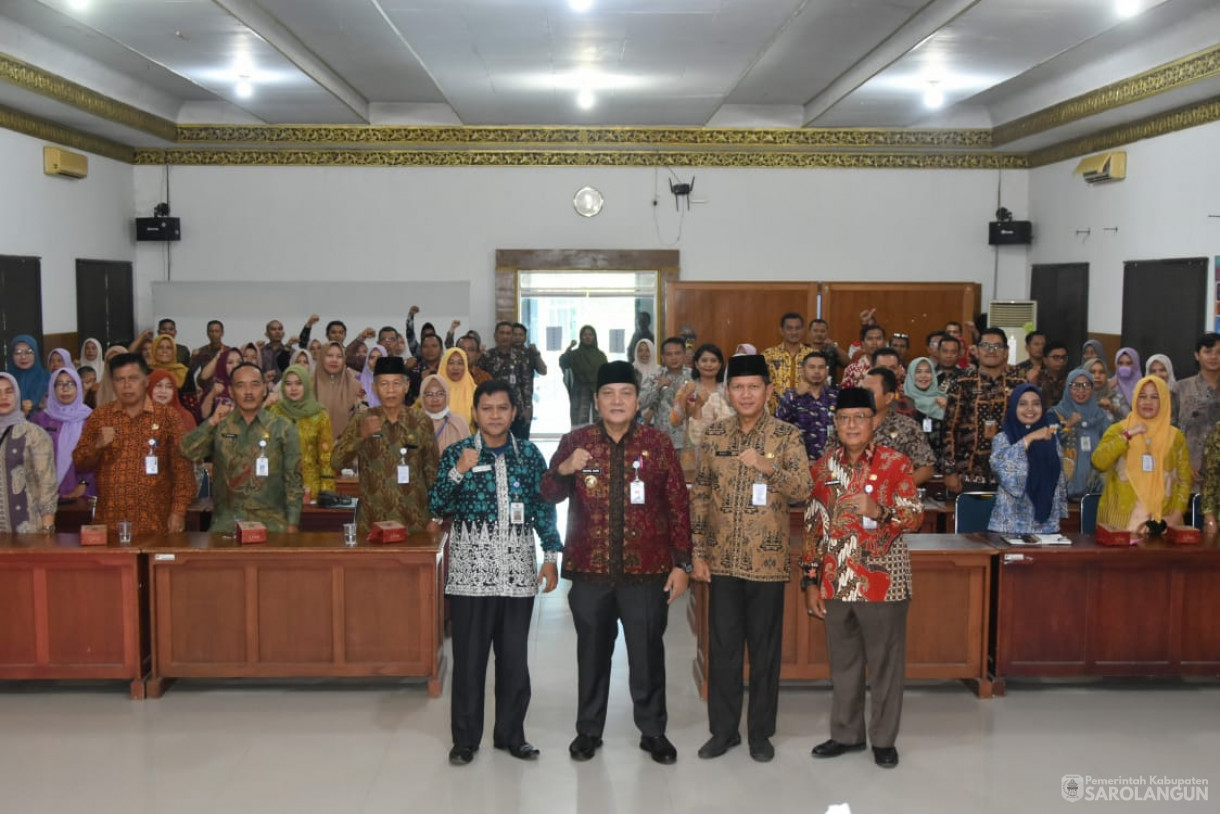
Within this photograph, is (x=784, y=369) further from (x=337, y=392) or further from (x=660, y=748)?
(x=660, y=748)

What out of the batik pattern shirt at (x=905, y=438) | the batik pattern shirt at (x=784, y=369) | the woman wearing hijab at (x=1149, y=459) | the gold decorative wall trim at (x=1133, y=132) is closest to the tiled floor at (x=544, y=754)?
the woman wearing hijab at (x=1149, y=459)

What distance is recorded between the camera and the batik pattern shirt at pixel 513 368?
414 inches

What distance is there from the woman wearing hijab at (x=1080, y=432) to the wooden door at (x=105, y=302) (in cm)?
946

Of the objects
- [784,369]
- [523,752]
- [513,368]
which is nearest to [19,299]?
[513,368]

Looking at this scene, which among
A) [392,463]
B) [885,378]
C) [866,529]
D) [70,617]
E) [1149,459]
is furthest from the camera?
[1149,459]

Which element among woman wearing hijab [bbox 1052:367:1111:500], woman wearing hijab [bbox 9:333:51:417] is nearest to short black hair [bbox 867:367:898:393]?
woman wearing hijab [bbox 1052:367:1111:500]

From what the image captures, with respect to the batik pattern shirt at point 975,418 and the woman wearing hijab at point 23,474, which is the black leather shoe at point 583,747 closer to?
the woman wearing hijab at point 23,474

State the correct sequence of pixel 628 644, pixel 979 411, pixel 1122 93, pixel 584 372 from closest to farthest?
pixel 628 644, pixel 979 411, pixel 1122 93, pixel 584 372

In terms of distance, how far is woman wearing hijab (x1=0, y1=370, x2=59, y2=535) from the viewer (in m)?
5.86

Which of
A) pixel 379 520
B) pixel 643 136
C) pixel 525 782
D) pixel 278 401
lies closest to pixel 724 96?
pixel 643 136

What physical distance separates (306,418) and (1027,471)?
407cm

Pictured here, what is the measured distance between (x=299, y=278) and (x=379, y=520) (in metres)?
8.08

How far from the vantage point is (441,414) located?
6.78m

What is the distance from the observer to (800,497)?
450 cm
